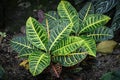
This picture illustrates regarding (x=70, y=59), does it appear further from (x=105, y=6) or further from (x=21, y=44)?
(x=105, y=6)

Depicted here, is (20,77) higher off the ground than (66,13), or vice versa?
(66,13)

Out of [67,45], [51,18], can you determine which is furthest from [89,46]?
[51,18]

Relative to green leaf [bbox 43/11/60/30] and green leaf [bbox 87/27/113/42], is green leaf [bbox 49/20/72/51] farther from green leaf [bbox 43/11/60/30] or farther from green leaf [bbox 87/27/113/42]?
green leaf [bbox 87/27/113/42]

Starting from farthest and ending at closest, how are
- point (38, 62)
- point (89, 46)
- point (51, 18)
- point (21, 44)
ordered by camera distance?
1. point (51, 18)
2. point (21, 44)
3. point (89, 46)
4. point (38, 62)

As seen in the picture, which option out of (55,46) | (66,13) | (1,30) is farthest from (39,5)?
(55,46)

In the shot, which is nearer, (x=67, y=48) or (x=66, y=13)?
(x=67, y=48)

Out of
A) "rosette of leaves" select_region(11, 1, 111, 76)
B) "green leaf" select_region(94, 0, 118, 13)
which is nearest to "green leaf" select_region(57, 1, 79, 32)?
"rosette of leaves" select_region(11, 1, 111, 76)

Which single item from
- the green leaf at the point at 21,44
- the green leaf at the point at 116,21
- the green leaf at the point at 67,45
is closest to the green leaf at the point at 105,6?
the green leaf at the point at 116,21

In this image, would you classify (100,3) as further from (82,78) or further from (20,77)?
(20,77)
